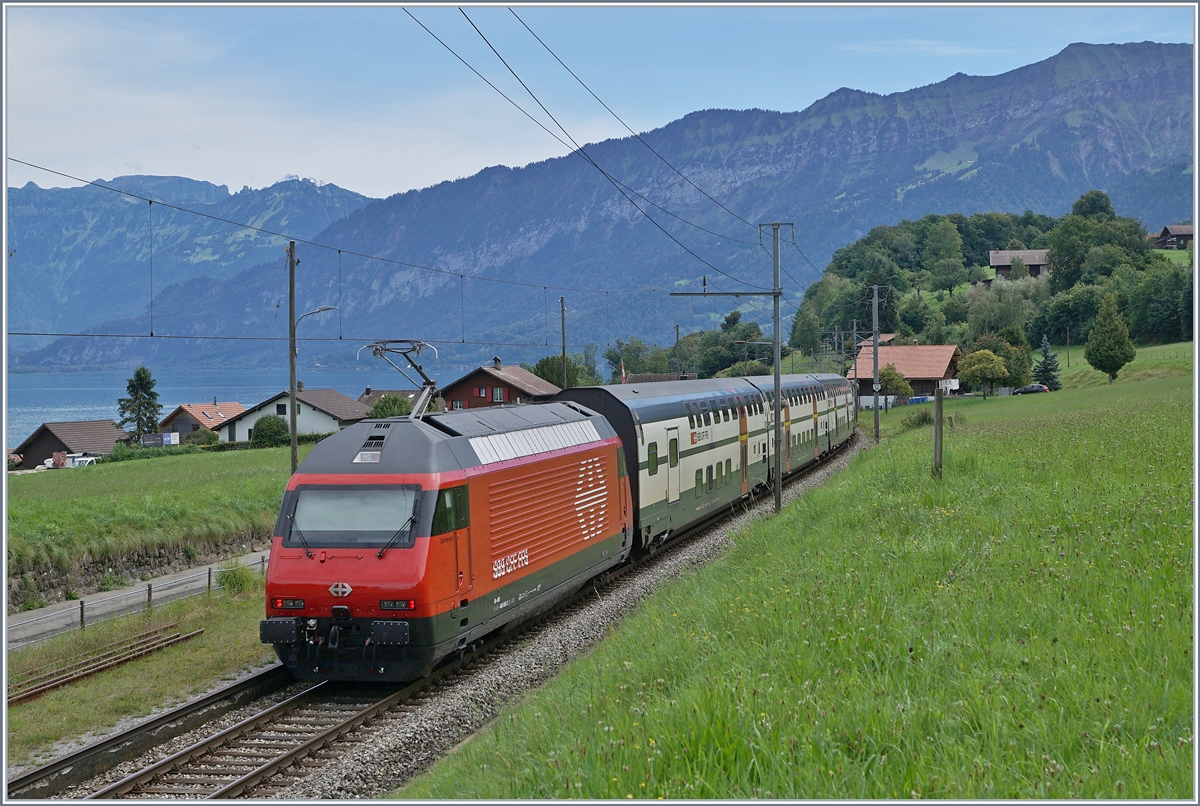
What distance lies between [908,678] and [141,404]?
110 m

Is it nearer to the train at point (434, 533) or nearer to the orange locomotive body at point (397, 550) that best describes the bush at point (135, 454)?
the train at point (434, 533)

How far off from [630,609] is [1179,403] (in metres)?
23.3

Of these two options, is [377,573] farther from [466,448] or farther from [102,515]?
[102,515]

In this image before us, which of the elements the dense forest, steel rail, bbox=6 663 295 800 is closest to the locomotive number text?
steel rail, bbox=6 663 295 800

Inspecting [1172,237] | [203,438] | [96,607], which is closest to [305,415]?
[203,438]

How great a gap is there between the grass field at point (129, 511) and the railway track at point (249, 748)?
45.6 ft

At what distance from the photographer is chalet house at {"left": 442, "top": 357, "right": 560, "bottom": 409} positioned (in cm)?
8169

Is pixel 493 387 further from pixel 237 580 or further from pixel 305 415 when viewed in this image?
pixel 237 580

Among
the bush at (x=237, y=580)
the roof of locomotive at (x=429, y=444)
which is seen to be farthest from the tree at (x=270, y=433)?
the roof of locomotive at (x=429, y=444)

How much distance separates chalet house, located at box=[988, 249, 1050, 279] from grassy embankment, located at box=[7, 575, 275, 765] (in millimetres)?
165030

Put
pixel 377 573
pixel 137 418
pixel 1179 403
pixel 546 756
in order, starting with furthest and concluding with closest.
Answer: pixel 137 418, pixel 1179 403, pixel 377 573, pixel 546 756

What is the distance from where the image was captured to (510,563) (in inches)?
581

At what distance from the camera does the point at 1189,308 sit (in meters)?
84.1

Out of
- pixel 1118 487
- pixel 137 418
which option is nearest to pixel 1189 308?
pixel 1118 487
